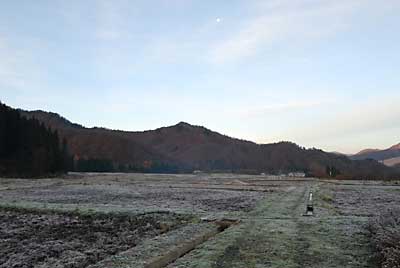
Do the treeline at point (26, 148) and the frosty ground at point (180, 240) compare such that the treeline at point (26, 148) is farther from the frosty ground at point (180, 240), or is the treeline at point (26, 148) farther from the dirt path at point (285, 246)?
the dirt path at point (285, 246)

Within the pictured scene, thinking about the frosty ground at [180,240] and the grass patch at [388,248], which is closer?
the grass patch at [388,248]

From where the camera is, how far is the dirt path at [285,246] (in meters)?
12.2

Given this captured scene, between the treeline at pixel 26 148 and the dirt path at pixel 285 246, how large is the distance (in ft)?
306

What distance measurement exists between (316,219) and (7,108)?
117 metres

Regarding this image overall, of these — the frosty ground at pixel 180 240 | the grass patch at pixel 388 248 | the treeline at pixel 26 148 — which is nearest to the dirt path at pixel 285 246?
the frosty ground at pixel 180 240

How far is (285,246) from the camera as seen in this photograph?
14.2 meters

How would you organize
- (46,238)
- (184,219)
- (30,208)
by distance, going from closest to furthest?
(46,238), (184,219), (30,208)

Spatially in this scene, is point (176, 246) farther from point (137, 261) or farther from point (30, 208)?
point (30, 208)

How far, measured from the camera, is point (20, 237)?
787 inches

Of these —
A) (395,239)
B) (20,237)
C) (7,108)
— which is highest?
(7,108)

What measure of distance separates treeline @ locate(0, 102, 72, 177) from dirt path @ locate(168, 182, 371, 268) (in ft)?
306

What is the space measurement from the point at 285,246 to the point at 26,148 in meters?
114

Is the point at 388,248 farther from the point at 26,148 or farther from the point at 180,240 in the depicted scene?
the point at 26,148

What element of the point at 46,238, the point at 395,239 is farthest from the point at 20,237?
the point at 395,239
